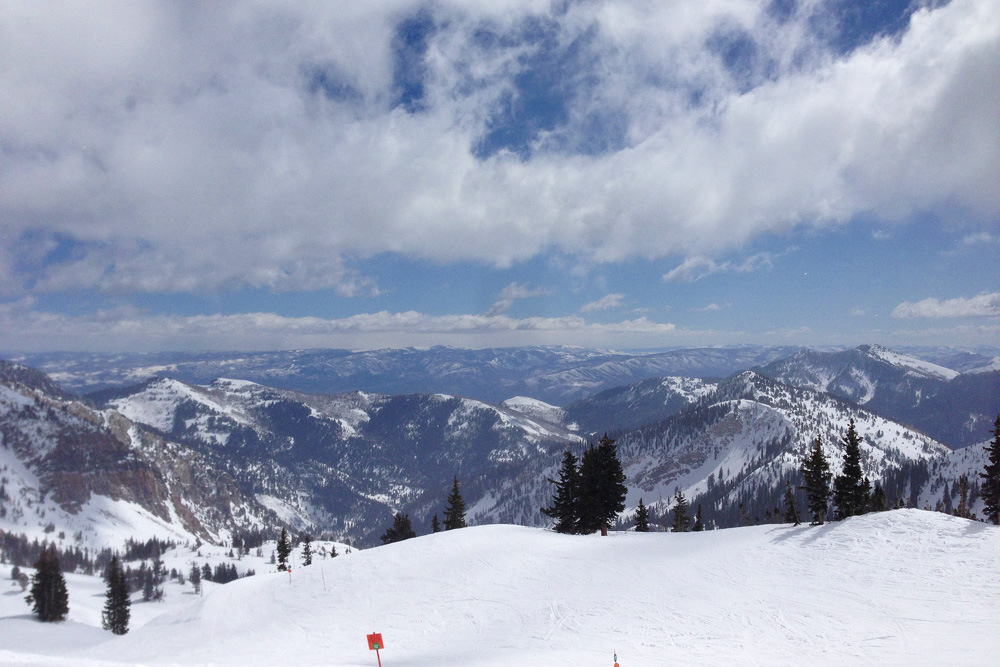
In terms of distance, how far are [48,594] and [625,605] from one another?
6952 centimetres

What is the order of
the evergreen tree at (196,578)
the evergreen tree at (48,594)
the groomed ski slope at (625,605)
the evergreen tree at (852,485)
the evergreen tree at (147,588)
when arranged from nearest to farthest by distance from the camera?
the groomed ski slope at (625,605)
the evergreen tree at (852,485)
the evergreen tree at (48,594)
the evergreen tree at (147,588)
the evergreen tree at (196,578)

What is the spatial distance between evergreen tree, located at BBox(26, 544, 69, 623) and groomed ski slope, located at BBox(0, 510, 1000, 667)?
2462 centimetres

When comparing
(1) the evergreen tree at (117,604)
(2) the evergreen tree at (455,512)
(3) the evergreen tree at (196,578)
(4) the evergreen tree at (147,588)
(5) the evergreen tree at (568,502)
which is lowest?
(3) the evergreen tree at (196,578)

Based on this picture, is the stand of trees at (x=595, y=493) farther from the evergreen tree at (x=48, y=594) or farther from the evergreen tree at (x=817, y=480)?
the evergreen tree at (x=48, y=594)

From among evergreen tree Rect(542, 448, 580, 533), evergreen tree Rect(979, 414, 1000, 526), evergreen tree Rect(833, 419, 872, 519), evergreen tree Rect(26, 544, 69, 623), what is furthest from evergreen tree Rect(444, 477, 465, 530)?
evergreen tree Rect(979, 414, 1000, 526)

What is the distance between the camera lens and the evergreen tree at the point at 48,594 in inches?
2111

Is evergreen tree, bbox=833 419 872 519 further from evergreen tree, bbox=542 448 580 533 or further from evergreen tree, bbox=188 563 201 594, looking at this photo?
evergreen tree, bbox=188 563 201 594

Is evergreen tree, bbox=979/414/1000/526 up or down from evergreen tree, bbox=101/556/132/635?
up

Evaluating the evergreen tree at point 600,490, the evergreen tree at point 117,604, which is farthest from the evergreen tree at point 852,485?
the evergreen tree at point 117,604

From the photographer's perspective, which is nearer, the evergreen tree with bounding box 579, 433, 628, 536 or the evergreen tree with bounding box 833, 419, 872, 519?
the evergreen tree with bounding box 833, 419, 872, 519

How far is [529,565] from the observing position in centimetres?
3162

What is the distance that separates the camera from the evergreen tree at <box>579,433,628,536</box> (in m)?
47.4

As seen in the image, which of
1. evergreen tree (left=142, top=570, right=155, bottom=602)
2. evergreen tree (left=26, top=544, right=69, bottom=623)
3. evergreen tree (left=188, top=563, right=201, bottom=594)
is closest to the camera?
evergreen tree (left=26, top=544, right=69, bottom=623)

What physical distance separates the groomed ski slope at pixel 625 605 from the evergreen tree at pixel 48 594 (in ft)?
80.8
